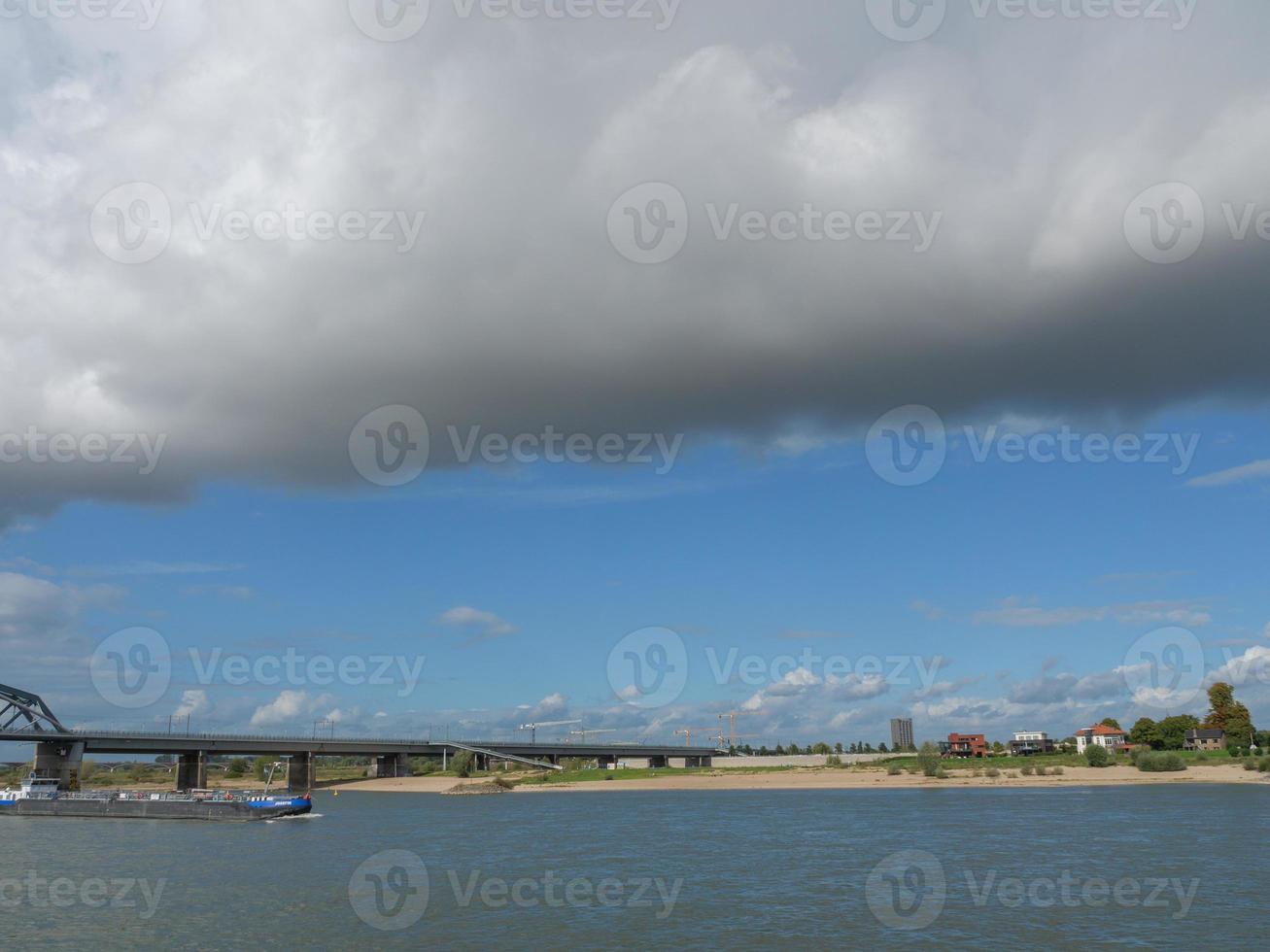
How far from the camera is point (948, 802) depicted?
13025 centimetres

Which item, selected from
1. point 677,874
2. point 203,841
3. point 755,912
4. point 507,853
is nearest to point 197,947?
point 755,912

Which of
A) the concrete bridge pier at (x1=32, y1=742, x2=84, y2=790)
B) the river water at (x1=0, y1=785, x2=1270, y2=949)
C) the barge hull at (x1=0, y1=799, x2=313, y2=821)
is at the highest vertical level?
the concrete bridge pier at (x1=32, y1=742, x2=84, y2=790)

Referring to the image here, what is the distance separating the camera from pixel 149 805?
134m

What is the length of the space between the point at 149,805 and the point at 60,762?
84.0 metres

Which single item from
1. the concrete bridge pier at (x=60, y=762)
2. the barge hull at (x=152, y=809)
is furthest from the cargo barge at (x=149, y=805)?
the concrete bridge pier at (x=60, y=762)

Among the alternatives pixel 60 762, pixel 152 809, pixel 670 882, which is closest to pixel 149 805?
pixel 152 809

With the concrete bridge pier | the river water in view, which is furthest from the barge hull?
the concrete bridge pier

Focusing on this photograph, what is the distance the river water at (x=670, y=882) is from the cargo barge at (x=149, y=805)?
14.6m

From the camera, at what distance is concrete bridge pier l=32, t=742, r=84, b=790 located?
198 metres

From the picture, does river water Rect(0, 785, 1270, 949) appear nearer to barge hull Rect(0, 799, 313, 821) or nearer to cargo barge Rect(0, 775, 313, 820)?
barge hull Rect(0, 799, 313, 821)

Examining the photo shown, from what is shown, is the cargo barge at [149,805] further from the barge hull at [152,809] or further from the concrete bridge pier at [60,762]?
the concrete bridge pier at [60,762]

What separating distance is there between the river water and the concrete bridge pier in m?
94.9

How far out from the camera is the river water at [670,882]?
46.0m

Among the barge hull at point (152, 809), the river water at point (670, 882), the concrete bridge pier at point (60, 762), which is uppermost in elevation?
the concrete bridge pier at point (60, 762)
